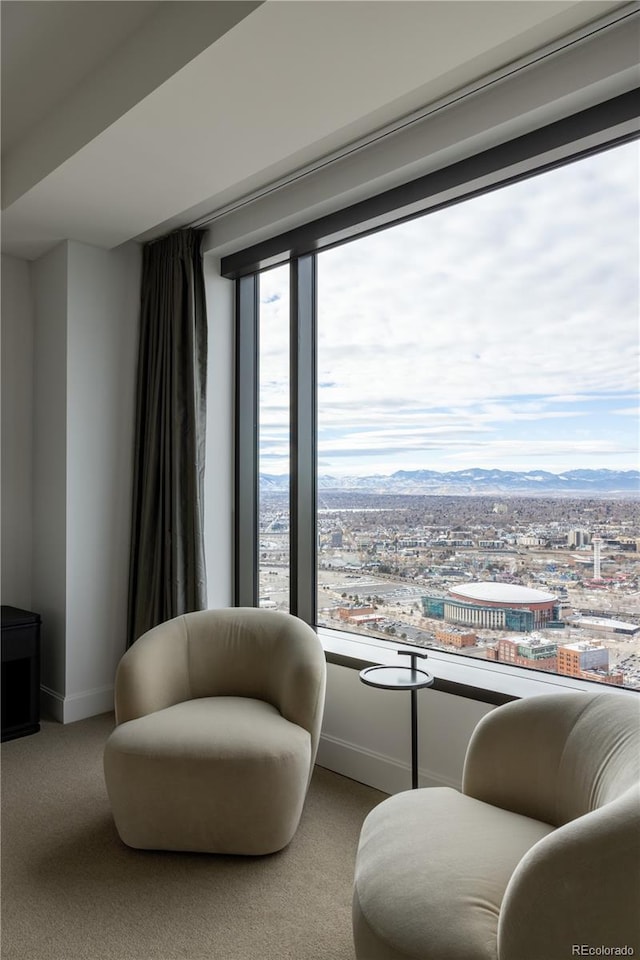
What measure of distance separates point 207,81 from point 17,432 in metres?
2.39

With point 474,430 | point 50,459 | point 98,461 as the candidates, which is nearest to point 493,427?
point 474,430

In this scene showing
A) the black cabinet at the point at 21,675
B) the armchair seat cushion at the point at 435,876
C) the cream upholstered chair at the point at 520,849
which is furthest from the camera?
the black cabinet at the point at 21,675

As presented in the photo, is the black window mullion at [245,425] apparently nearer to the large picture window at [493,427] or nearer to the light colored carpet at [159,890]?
the large picture window at [493,427]

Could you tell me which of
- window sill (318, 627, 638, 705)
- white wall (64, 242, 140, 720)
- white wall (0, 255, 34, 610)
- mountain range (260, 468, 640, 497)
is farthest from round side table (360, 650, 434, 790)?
white wall (0, 255, 34, 610)

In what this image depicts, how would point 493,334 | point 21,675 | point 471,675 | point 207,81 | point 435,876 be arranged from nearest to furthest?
point 435,876, point 207,81, point 471,675, point 493,334, point 21,675

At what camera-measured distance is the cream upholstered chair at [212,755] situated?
84.2 inches

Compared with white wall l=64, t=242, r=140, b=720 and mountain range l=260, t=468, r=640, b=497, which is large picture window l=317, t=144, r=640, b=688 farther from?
white wall l=64, t=242, r=140, b=720

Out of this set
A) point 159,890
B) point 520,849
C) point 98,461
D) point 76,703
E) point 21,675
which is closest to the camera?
point 520,849

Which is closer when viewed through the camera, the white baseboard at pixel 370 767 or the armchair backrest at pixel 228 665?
the armchair backrest at pixel 228 665

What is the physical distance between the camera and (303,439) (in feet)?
11.1

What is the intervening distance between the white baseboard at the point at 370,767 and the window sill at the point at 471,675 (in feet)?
1.15

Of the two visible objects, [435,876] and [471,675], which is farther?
[471,675]

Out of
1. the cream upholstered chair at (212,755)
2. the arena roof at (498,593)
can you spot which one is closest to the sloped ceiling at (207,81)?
the arena roof at (498,593)

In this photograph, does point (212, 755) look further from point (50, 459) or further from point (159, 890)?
point (50, 459)
